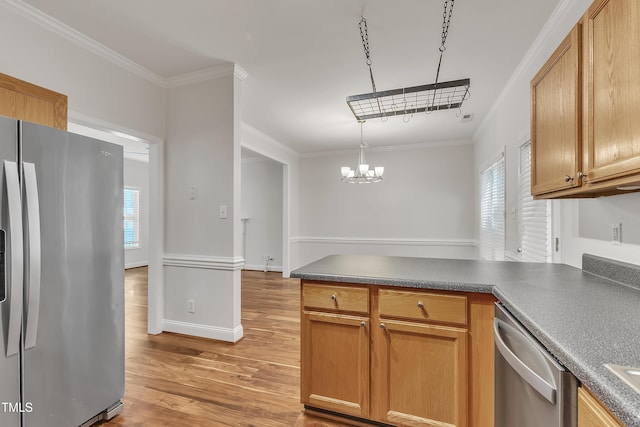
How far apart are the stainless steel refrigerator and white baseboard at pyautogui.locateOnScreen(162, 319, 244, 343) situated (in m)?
1.04

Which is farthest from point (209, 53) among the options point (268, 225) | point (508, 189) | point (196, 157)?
point (268, 225)

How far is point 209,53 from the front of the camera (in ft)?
8.45

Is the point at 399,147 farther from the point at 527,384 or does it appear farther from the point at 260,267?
the point at 527,384

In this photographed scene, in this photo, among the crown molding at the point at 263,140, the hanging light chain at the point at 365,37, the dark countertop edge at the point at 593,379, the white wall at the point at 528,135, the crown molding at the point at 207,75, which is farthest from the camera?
the crown molding at the point at 263,140

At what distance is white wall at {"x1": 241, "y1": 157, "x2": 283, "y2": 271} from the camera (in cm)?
652

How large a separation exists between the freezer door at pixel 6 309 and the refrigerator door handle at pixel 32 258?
5cm

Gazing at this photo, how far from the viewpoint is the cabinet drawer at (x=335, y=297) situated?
163 cm

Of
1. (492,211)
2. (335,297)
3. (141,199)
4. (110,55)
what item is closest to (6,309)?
(335,297)

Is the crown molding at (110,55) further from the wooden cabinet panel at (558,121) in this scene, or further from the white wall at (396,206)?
the white wall at (396,206)

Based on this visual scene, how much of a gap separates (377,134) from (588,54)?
375 centimetres

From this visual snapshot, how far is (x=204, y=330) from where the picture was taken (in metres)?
2.92

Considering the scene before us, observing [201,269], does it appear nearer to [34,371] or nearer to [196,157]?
[196,157]

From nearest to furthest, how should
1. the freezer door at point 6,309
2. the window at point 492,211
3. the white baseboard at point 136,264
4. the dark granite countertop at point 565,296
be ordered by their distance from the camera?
the dark granite countertop at point 565,296 < the freezer door at point 6,309 < the window at point 492,211 < the white baseboard at point 136,264

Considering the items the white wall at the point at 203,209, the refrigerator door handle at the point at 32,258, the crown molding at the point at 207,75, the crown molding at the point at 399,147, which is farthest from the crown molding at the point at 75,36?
the crown molding at the point at 399,147
